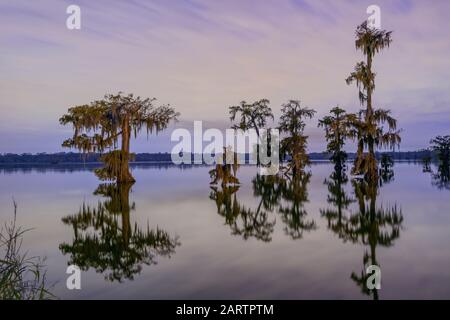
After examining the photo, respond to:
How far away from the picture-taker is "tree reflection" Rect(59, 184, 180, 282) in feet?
21.9

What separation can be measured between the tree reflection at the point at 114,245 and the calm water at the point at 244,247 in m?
0.02

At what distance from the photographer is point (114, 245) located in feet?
26.6

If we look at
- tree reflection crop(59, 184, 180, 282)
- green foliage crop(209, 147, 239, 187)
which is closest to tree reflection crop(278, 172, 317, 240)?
tree reflection crop(59, 184, 180, 282)

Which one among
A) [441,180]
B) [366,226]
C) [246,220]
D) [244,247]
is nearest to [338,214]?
[366,226]

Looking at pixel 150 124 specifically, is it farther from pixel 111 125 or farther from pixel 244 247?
pixel 244 247

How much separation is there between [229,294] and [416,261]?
377cm

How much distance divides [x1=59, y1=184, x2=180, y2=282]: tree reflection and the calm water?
2 centimetres

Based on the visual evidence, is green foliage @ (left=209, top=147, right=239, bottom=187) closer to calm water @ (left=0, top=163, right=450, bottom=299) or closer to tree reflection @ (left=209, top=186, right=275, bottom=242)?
tree reflection @ (left=209, top=186, right=275, bottom=242)

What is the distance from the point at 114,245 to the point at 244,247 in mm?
2897

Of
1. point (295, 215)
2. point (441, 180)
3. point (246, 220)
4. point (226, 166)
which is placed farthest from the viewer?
point (441, 180)

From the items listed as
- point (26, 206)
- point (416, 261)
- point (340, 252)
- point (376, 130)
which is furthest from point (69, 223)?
point (376, 130)

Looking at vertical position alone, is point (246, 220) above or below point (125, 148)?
below

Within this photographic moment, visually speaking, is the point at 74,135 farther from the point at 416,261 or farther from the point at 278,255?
the point at 416,261

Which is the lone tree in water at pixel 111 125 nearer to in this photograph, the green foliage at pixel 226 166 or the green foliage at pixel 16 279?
the green foliage at pixel 226 166
